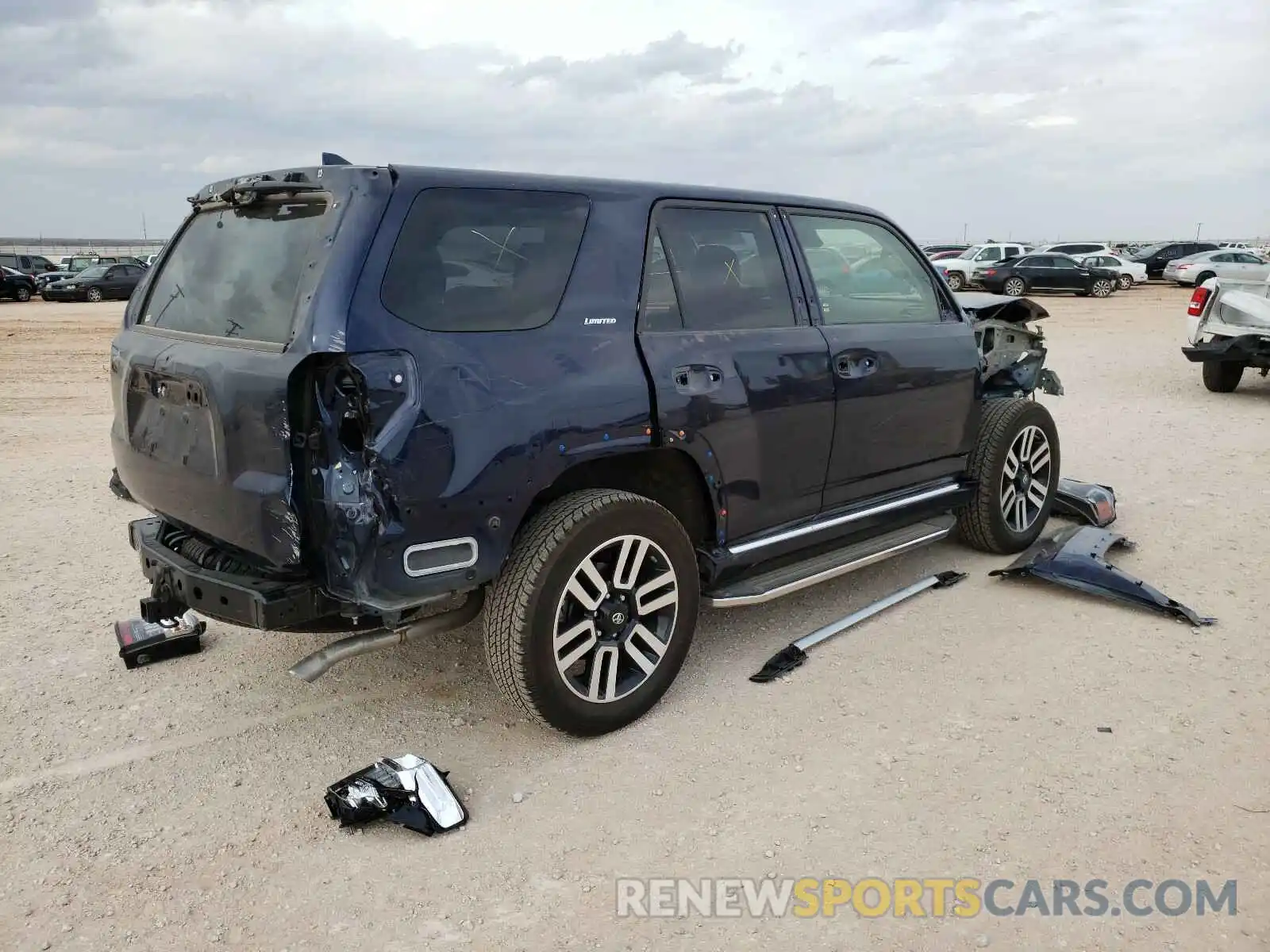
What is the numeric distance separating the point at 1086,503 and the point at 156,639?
5027mm

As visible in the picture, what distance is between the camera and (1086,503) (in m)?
5.75

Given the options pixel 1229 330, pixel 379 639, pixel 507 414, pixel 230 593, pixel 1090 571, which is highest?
pixel 507 414

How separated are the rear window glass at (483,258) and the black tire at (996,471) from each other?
2720mm

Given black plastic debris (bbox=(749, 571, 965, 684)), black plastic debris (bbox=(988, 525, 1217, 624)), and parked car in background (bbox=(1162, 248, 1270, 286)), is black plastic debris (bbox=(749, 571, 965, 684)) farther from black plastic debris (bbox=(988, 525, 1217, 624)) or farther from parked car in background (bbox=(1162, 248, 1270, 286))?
parked car in background (bbox=(1162, 248, 1270, 286))

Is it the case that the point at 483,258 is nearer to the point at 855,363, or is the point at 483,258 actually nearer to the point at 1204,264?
the point at 855,363

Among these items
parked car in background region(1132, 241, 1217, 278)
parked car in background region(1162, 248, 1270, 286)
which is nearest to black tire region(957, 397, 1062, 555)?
parked car in background region(1162, 248, 1270, 286)

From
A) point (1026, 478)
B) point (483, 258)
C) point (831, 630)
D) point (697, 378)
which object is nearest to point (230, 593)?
point (483, 258)

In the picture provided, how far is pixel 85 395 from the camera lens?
10844 mm

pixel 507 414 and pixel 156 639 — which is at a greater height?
pixel 507 414

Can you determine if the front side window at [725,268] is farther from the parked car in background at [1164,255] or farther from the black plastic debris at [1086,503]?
the parked car in background at [1164,255]

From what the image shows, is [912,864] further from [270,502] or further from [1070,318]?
[1070,318]

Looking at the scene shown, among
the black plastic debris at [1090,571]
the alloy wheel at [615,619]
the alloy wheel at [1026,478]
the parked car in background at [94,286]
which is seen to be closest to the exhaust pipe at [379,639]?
the alloy wheel at [615,619]

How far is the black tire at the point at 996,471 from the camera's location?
5.08 meters

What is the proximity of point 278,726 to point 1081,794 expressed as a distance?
279cm
